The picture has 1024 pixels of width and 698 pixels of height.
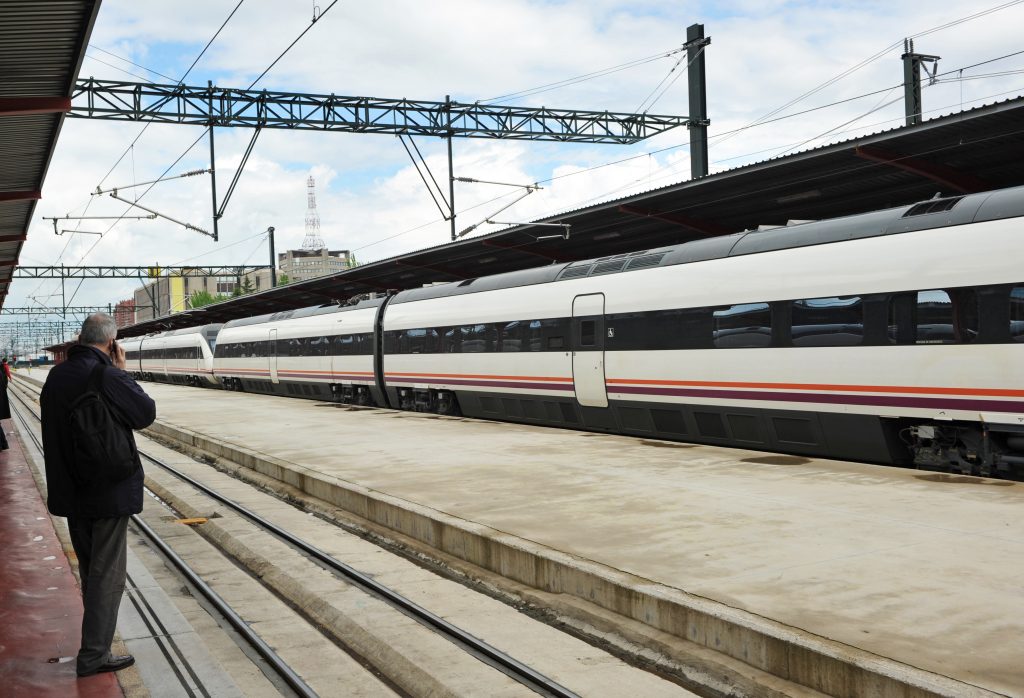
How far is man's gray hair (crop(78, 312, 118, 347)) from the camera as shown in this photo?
16.3ft

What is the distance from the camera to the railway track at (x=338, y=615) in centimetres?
518

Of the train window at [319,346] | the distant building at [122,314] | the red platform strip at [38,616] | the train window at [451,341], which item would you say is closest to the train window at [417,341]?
the train window at [451,341]

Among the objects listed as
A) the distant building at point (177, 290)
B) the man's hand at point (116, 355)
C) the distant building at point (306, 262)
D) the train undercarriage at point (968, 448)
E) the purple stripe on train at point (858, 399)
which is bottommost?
the train undercarriage at point (968, 448)

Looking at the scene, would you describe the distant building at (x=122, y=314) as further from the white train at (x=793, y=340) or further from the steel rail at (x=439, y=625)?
the steel rail at (x=439, y=625)

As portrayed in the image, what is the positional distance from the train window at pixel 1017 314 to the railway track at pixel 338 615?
6228mm

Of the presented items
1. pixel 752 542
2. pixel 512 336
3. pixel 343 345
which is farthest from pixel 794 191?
pixel 343 345

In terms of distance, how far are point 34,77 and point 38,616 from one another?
6046mm

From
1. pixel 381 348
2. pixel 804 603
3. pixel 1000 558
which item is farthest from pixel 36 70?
pixel 381 348

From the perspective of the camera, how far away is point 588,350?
51.8ft

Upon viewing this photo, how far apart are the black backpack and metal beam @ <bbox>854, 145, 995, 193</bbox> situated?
10789 millimetres

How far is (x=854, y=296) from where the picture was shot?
36.0ft

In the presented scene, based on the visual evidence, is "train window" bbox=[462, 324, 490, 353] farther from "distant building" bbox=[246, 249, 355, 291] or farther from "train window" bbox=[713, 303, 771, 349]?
"distant building" bbox=[246, 249, 355, 291]

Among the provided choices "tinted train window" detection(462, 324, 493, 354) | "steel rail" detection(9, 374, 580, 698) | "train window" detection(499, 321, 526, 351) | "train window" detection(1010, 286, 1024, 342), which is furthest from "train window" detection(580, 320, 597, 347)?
"train window" detection(1010, 286, 1024, 342)

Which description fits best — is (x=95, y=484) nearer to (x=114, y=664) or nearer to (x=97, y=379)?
(x=97, y=379)
